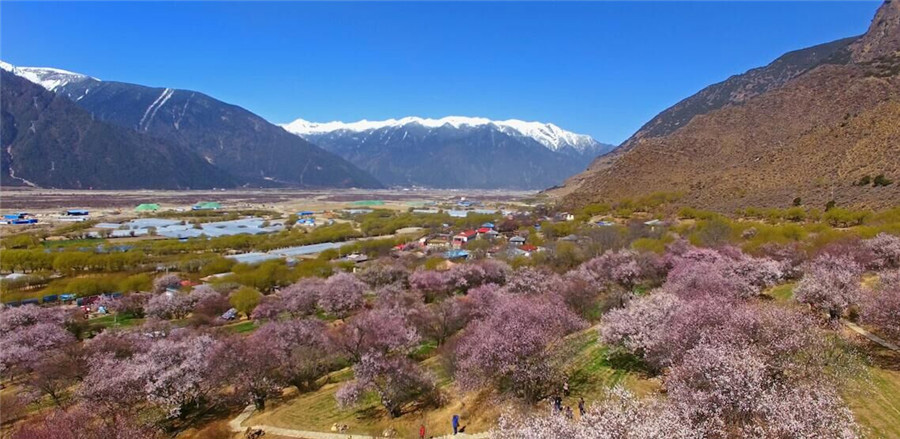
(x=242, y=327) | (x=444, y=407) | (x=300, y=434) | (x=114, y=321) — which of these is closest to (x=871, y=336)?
(x=444, y=407)

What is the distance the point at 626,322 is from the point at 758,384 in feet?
41.2

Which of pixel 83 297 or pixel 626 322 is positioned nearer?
pixel 626 322

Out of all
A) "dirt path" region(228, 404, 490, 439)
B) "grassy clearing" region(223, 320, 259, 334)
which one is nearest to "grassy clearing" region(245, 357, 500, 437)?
"dirt path" region(228, 404, 490, 439)

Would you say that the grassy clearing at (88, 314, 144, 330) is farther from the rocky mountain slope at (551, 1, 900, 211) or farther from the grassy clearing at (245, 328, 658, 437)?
the rocky mountain slope at (551, 1, 900, 211)

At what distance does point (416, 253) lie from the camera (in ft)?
260

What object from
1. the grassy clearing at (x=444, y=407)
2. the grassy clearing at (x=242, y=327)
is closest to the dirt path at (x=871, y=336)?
the grassy clearing at (x=444, y=407)

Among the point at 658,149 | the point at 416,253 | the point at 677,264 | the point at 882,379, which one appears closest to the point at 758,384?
the point at 882,379

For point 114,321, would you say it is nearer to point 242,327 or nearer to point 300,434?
point 242,327

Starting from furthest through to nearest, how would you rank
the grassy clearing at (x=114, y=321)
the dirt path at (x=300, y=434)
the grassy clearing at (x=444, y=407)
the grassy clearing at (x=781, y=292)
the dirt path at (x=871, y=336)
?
the grassy clearing at (x=114, y=321) → the grassy clearing at (x=781, y=292) → the dirt path at (x=871, y=336) → the grassy clearing at (x=444, y=407) → the dirt path at (x=300, y=434)

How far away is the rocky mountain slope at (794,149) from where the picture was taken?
236 feet

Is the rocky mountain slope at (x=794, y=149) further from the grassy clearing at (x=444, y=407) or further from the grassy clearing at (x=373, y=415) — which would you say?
the grassy clearing at (x=373, y=415)

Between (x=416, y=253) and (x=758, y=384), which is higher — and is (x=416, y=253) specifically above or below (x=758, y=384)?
below

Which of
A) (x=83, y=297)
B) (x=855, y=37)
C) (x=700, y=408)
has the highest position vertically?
(x=855, y=37)

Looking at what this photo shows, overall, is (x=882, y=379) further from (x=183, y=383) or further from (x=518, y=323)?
(x=183, y=383)
